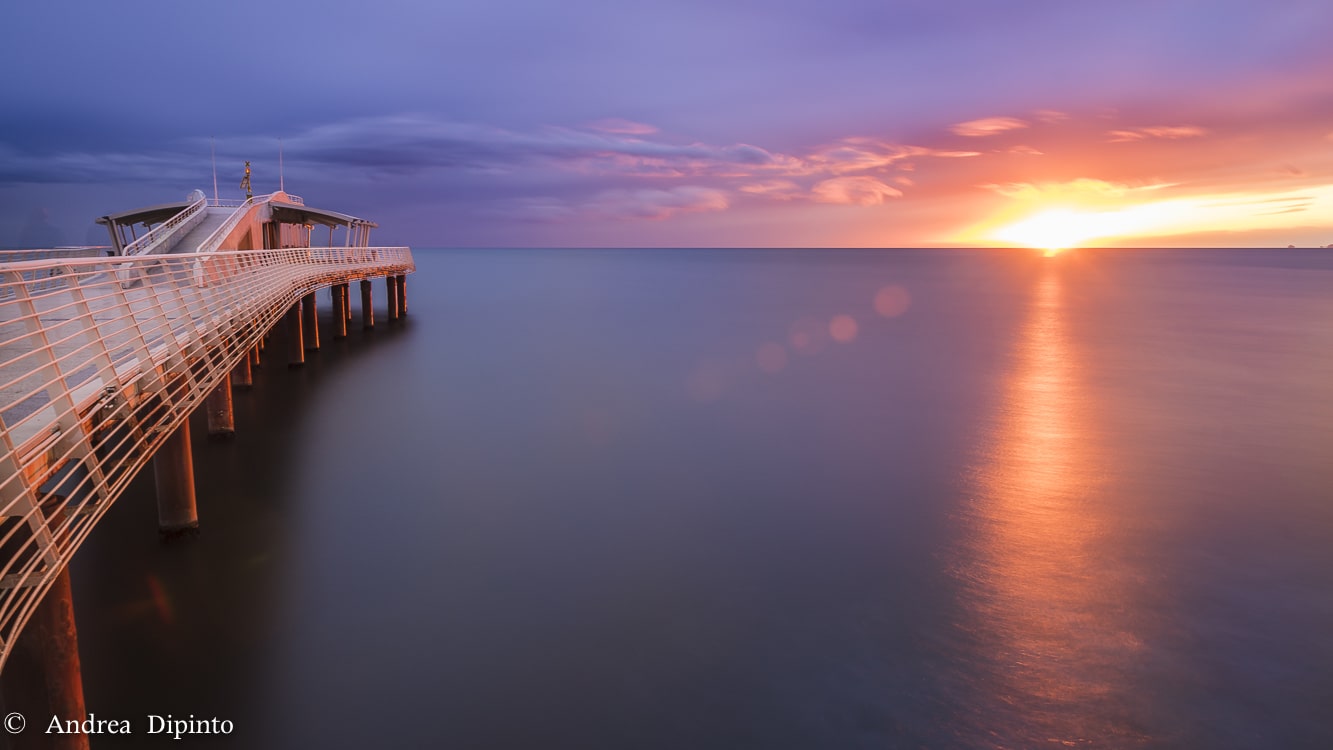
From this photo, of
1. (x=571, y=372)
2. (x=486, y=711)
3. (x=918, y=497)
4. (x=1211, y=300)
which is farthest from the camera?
(x=1211, y=300)

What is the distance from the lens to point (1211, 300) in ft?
181

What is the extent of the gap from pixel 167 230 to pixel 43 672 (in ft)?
75.5

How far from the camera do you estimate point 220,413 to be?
1402cm

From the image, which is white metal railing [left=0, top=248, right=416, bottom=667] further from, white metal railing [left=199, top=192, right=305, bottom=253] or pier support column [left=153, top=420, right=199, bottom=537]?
white metal railing [left=199, top=192, right=305, bottom=253]

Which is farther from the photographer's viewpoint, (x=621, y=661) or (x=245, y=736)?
(x=621, y=661)

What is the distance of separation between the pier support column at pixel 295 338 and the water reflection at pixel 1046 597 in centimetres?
1852

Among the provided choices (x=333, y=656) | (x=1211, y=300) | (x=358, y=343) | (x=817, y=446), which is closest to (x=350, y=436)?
(x=333, y=656)

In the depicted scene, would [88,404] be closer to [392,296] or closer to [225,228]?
[225,228]

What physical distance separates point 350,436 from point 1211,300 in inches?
2404

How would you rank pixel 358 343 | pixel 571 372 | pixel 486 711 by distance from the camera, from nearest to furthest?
pixel 486 711
pixel 571 372
pixel 358 343

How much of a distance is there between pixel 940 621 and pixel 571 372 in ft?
57.8

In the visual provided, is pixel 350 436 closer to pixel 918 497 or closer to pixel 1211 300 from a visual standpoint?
pixel 918 497

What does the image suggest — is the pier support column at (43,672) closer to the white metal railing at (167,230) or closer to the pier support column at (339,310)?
the white metal railing at (167,230)

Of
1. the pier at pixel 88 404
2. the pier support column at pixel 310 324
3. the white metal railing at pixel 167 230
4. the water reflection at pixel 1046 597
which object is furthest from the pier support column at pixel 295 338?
the water reflection at pixel 1046 597
